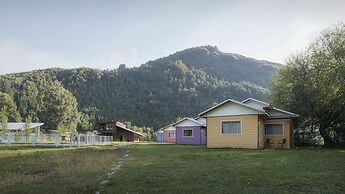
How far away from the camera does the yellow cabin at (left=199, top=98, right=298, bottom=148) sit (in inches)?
915

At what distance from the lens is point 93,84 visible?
98.2m

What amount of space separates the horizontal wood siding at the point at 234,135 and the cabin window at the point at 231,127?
266 millimetres

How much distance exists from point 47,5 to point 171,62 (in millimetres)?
93419

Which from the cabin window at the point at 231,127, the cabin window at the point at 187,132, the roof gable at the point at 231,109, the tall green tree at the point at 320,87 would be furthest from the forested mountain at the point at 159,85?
A: the cabin window at the point at 231,127

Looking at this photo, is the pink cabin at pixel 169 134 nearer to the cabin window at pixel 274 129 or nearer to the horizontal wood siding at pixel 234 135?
the horizontal wood siding at pixel 234 135

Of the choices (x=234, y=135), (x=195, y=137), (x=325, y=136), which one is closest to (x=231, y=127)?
(x=234, y=135)

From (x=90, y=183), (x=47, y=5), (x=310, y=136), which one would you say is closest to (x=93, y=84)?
(x=310, y=136)

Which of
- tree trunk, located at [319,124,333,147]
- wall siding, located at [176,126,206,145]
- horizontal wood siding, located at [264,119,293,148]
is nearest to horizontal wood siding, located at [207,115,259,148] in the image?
horizontal wood siding, located at [264,119,293,148]

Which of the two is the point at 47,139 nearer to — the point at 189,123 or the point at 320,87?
the point at 189,123

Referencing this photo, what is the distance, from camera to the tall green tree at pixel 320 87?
25.9 m

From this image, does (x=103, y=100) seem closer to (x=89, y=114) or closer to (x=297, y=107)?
(x=89, y=114)

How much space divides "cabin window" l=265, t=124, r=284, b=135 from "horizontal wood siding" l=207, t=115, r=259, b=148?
3441mm

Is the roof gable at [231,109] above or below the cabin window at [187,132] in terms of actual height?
above

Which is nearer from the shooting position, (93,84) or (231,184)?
(231,184)
